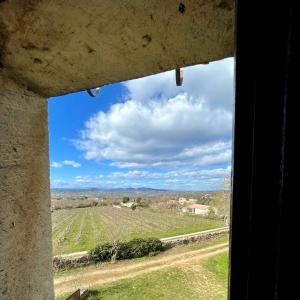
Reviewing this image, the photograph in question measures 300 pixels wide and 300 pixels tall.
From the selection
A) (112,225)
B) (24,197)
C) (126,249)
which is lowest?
(126,249)

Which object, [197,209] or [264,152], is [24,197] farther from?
[197,209]

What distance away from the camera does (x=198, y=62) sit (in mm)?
691

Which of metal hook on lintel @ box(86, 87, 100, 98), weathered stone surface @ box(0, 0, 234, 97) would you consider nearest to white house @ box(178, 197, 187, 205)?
metal hook on lintel @ box(86, 87, 100, 98)

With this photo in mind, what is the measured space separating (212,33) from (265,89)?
32 cm

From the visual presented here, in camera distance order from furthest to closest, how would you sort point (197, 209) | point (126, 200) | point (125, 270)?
1. point (126, 200)
2. point (197, 209)
3. point (125, 270)

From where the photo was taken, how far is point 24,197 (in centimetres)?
72

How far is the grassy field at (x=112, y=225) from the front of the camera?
14.3 m

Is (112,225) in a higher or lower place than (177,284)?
higher

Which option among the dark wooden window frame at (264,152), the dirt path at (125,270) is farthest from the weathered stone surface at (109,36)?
the dirt path at (125,270)

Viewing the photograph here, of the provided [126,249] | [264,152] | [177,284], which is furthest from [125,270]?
[264,152]

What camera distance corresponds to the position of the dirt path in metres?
11.2

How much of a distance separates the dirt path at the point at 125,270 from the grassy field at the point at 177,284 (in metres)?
0.37

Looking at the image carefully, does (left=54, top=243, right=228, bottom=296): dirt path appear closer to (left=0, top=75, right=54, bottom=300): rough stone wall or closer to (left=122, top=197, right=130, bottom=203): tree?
(left=122, top=197, right=130, bottom=203): tree

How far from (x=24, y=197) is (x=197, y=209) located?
57.8ft
